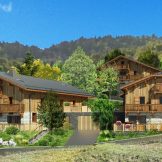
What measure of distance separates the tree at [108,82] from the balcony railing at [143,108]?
2407cm

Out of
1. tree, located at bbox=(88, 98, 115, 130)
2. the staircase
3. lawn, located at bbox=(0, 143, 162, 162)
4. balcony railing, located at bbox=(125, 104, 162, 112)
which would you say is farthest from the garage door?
lawn, located at bbox=(0, 143, 162, 162)

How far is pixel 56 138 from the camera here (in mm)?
51562

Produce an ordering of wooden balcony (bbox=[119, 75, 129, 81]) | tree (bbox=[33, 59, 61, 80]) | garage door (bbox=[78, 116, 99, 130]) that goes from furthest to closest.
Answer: tree (bbox=[33, 59, 61, 80]) → wooden balcony (bbox=[119, 75, 129, 81]) → garage door (bbox=[78, 116, 99, 130])

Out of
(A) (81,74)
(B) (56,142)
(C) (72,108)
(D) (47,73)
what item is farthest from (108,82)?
(B) (56,142)

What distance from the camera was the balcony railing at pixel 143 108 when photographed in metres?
61.7

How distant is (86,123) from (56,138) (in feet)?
37.1

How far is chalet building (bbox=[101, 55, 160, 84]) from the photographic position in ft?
317

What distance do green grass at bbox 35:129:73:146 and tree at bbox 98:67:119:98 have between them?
1180 inches

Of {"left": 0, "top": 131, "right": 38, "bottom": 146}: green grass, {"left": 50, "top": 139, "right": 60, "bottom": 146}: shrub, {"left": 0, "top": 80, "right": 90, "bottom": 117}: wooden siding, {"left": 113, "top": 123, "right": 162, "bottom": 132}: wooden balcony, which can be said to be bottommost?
{"left": 50, "top": 139, "right": 60, "bottom": 146}: shrub

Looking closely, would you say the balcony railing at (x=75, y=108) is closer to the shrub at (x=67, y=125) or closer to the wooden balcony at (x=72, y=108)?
the wooden balcony at (x=72, y=108)

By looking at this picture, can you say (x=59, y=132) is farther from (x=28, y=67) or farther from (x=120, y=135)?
(x=28, y=67)

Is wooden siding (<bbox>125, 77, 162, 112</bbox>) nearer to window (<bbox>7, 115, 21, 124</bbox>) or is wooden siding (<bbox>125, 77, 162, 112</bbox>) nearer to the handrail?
the handrail

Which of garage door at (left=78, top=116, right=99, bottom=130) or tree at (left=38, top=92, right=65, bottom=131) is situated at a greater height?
tree at (left=38, top=92, right=65, bottom=131)

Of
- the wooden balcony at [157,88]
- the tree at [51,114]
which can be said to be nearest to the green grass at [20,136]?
the tree at [51,114]
